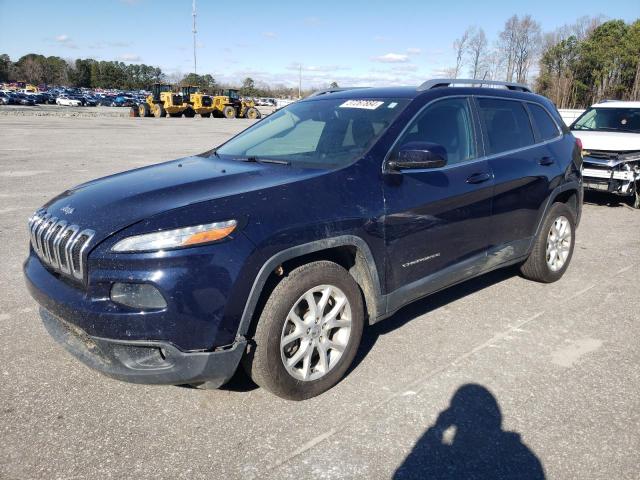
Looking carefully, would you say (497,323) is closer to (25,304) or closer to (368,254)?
(368,254)

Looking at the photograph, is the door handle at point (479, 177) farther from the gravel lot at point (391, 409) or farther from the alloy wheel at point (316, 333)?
the alloy wheel at point (316, 333)

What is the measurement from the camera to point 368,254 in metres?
3.17

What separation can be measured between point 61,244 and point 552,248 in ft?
13.8

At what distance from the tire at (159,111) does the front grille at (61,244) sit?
1573 inches

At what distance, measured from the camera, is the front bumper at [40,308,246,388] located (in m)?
2.58

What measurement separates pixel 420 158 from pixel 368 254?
2.26 ft

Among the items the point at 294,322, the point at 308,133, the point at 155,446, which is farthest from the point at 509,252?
the point at 155,446

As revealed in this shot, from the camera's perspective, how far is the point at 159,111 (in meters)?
40.6

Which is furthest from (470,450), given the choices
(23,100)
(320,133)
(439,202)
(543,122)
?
(23,100)

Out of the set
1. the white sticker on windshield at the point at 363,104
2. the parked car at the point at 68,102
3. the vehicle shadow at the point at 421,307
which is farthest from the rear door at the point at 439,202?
the parked car at the point at 68,102

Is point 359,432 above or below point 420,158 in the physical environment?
below

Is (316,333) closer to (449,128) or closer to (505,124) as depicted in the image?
(449,128)

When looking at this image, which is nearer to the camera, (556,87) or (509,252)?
(509,252)

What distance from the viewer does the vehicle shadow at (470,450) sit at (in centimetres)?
249
